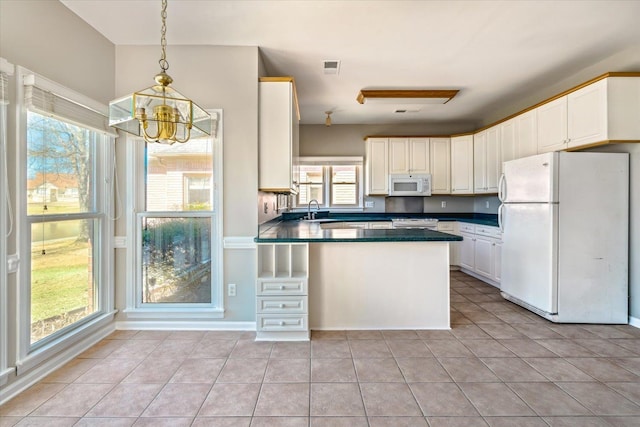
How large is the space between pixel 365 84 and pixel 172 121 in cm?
283

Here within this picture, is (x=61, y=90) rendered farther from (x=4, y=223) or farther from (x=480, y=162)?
(x=480, y=162)

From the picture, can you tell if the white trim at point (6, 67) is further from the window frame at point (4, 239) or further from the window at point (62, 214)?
the window at point (62, 214)

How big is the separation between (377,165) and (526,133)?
230 cm

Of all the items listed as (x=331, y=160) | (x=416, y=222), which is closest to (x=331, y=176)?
(x=331, y=160)

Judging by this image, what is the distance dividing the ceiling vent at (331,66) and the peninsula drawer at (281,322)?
2.57 metres

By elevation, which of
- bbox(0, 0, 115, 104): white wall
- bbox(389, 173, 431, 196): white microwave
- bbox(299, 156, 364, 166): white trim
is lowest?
bbox(389, 173, 431, 196): white microwave

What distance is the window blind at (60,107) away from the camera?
6.60 feet

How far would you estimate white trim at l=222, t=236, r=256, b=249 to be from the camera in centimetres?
291

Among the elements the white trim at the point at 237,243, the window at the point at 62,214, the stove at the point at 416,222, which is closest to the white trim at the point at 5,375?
the window at the point at 62,214

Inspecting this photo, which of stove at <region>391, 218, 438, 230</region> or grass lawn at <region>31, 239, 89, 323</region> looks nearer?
grass lawn at <region>31, 239, 89, 323</region>

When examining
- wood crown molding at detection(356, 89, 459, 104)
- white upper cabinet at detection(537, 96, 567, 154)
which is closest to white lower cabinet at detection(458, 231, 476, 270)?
white upper cabinet at detection(537, 96, 567, 154)

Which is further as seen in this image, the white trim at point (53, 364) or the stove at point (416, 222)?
the stove at point (416, 222)

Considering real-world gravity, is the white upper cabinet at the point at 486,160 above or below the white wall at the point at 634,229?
above

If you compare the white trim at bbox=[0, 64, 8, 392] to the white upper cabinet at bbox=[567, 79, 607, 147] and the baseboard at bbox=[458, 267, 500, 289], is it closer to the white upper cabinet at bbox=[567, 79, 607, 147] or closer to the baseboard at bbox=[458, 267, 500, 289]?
the white upper cabinet at bbox=[567, 79, 607, 147]
